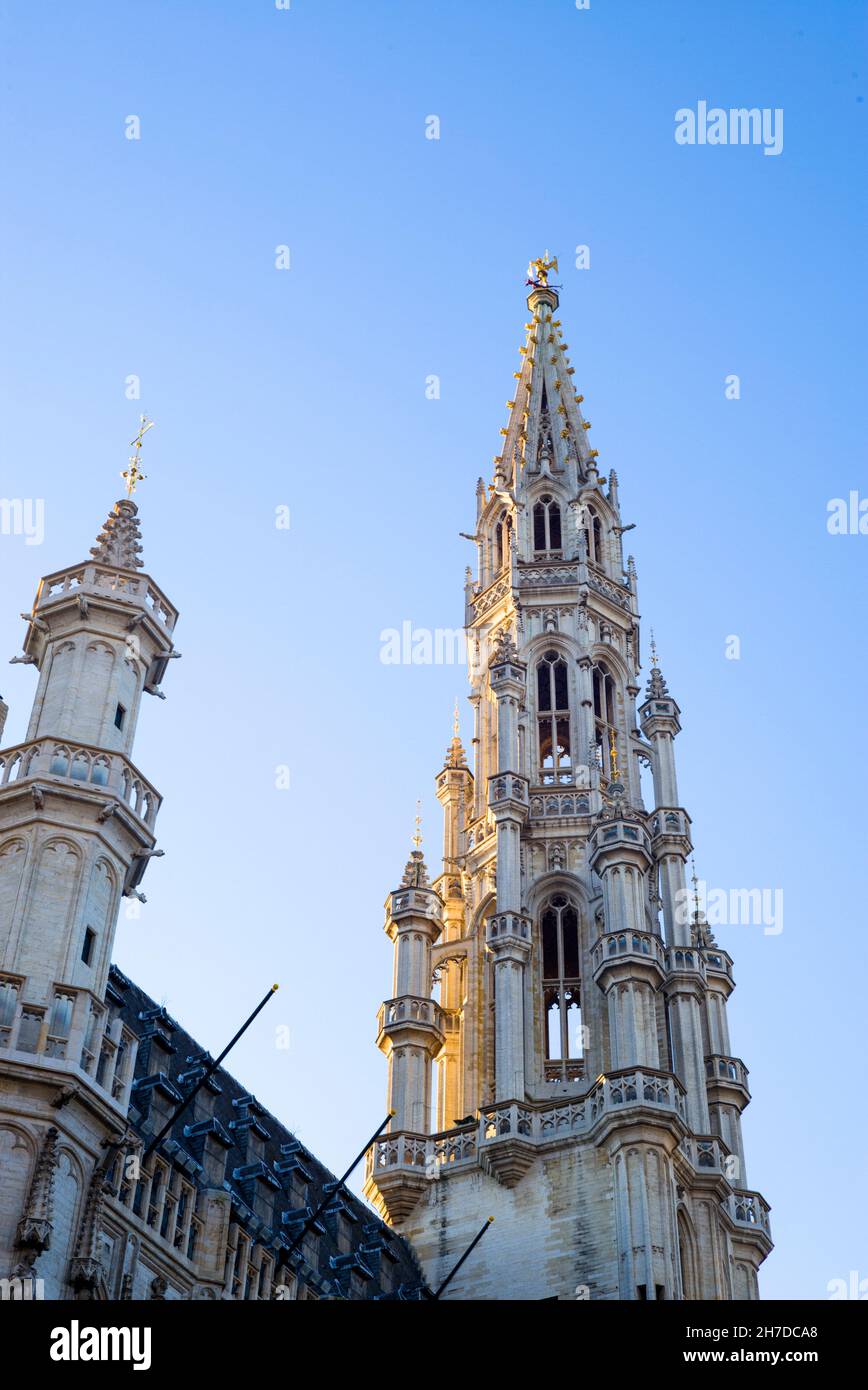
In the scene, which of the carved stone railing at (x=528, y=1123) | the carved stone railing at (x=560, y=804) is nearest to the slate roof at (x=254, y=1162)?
the carved stone railing at (x=528, y=1123)

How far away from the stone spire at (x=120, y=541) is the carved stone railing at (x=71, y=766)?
5469mm

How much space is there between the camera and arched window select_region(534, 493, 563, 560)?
274ft

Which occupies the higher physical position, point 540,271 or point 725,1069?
point 540,271

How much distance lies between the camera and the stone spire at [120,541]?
44.6m

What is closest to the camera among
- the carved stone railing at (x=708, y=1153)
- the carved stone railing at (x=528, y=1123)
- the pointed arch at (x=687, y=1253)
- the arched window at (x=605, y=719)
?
the pointed arch at (x=687, y=1253)

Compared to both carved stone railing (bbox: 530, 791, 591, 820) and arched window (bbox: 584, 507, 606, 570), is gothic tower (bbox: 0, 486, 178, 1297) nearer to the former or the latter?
carved stone railing (bbox: 530, 791, 591, 820)

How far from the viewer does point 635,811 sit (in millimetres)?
72062

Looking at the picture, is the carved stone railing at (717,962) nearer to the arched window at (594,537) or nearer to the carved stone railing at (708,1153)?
the carved stone railing at (708,1153)

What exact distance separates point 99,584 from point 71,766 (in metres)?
5.32

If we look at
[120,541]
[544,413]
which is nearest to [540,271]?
[544,413]

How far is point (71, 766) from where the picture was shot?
131ft

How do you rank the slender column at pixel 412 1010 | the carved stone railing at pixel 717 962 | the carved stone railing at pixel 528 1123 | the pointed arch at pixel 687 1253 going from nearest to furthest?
1. the pointed arch at pixel 687 1253
2. the carved stone railing at pixel 528 1123
3. the slender column at pixel 412 1010
4. the carved stone railing at pixel 717 962

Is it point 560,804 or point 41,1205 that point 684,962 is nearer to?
point 560,804
